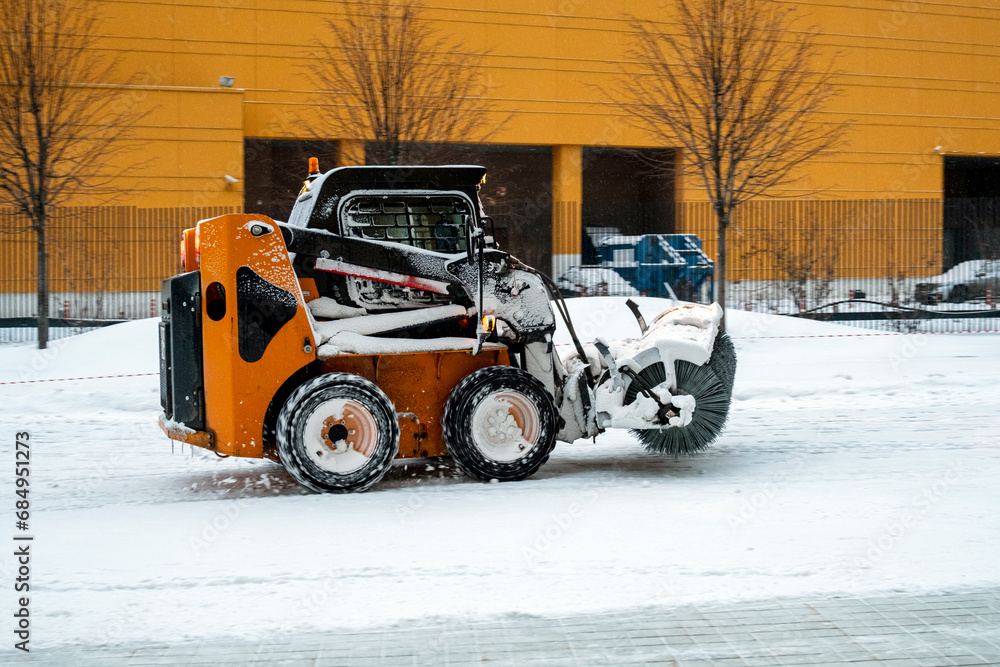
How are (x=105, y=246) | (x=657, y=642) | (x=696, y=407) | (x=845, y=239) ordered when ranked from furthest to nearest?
(x=845, y=239) → (x=105, y=246) → (x=696, y=407) → (x=657, y=642)

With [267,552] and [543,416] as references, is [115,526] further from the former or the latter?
[543,416]

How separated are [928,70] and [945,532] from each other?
1255 inches

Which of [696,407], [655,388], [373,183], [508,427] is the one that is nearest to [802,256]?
[696,407]

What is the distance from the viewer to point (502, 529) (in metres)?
6.06

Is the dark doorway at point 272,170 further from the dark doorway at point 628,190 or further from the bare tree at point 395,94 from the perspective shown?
the bare tree at point 395,94

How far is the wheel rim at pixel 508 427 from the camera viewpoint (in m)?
7.31

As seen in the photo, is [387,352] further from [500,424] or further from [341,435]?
[500,424]

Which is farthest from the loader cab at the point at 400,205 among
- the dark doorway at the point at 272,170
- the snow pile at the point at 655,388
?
the dark doorway at the point at 272,170

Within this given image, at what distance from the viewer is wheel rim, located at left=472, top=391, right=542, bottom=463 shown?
731 centimetres

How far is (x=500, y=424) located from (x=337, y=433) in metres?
1.20

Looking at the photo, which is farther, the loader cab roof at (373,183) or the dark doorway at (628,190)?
the dark doorway at (628,190)

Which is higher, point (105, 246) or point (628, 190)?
point (628, 190)

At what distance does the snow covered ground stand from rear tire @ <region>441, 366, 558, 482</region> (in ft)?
0.71

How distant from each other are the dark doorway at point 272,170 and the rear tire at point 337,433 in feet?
74.0
